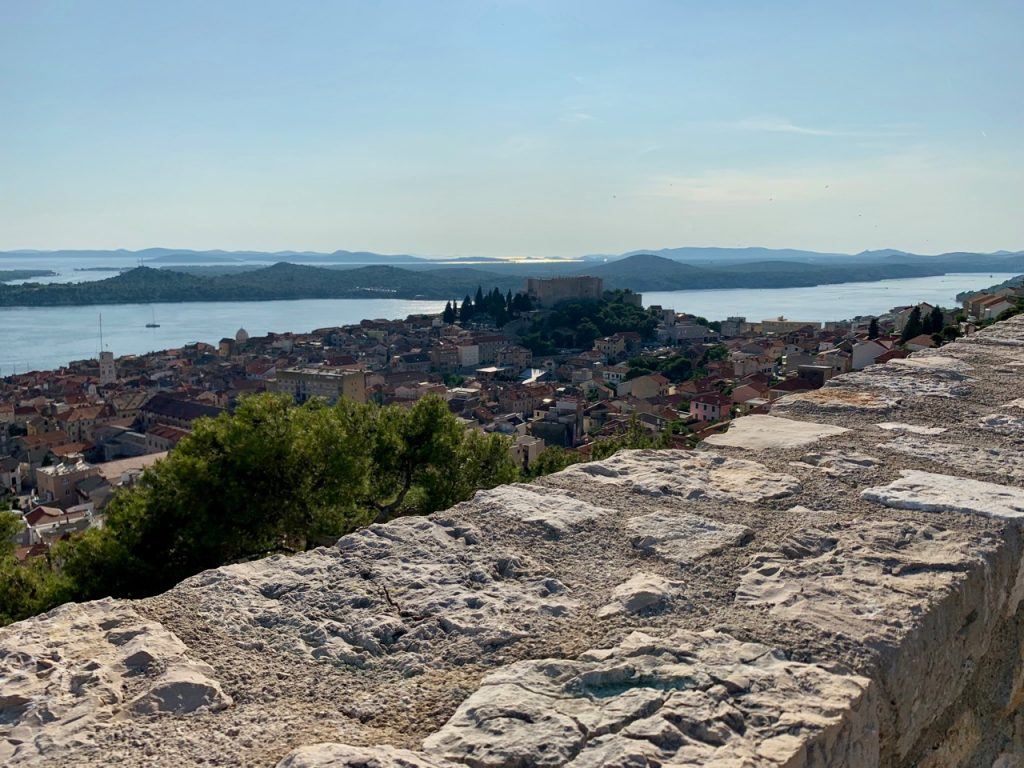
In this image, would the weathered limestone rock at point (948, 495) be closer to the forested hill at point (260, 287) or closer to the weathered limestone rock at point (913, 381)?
the weathered limestone rock at point (913, 381)

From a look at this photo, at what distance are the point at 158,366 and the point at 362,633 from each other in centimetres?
6376

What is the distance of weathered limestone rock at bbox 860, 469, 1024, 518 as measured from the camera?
1.88 m

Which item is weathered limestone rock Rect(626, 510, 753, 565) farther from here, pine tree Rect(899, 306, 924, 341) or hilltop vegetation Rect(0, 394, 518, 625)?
pine tree Rect(899, 306, 924, 341)

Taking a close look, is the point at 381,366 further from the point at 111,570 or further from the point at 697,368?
the point at 111,570

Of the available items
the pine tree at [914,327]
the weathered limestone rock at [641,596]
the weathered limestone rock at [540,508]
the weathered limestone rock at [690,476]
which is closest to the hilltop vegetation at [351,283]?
the pine tree at [914,327]

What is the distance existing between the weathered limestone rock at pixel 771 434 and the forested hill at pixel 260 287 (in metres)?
122

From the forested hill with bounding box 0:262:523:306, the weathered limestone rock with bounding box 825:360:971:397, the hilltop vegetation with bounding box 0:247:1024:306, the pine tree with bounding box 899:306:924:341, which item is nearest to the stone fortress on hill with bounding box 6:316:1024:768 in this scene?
the weathered limestone rock with bounding box 825:360:971:397

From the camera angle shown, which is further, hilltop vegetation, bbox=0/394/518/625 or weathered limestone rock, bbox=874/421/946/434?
hilltop vegetation, bbox=0/394/518/625

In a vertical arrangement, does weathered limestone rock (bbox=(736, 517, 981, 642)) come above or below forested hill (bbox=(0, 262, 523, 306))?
below

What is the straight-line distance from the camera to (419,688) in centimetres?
137

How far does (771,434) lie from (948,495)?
0.70m

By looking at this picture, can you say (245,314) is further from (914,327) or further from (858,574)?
(858,574)

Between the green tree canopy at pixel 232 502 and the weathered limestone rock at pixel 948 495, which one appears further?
the green tree canopy at pixel 232 502

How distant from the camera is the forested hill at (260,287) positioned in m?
124
